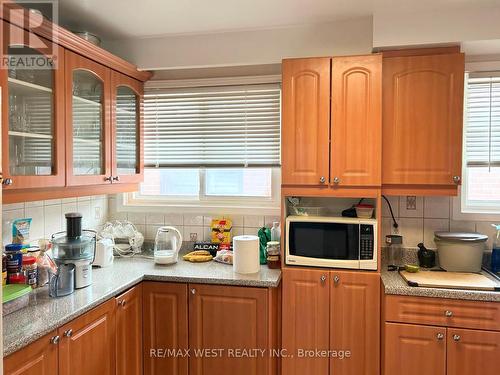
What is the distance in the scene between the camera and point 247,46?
246cm

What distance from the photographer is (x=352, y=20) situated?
90.7 inches

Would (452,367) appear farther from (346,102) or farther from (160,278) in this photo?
(160,278)

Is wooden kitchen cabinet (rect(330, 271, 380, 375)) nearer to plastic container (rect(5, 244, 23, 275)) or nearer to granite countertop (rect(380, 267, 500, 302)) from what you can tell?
granite countertop (rect(380, 267, 500, 302))

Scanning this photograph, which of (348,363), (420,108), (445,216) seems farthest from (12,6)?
(445,216)

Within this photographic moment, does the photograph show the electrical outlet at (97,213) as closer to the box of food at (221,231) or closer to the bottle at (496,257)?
the box of food at (221,231)

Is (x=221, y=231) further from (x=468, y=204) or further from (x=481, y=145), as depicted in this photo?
(x=481, y=145)

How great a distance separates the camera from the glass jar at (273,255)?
2373mm

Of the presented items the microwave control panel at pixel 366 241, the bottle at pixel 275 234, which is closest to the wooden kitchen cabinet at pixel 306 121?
the microwave control panel at pixel 366 241

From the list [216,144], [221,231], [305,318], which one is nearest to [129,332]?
[221,231]

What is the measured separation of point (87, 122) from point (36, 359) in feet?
4.16

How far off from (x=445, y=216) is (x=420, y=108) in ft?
2.52

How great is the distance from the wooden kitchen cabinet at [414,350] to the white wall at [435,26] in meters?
1.61

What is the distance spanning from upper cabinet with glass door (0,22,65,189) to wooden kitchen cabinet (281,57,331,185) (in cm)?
123

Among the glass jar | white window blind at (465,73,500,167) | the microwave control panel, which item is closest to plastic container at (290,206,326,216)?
the glass jar
